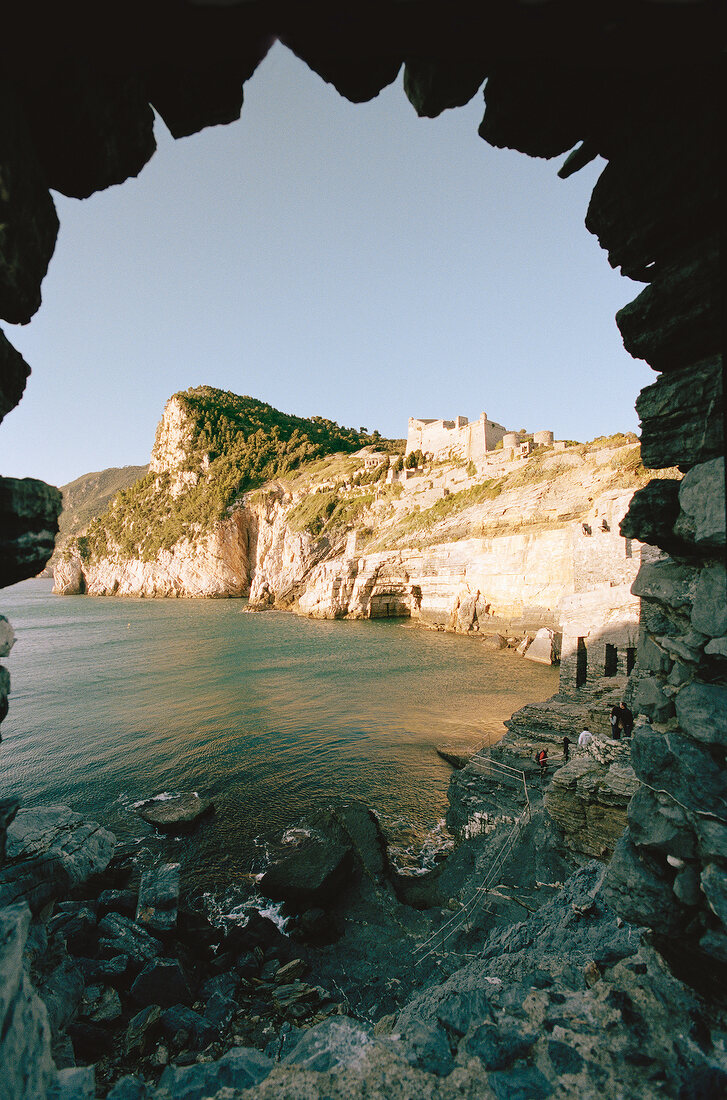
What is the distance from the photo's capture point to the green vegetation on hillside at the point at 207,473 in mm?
89000

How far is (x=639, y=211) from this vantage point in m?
3.21

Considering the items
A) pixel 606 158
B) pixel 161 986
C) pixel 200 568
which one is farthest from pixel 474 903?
pixel 200 568

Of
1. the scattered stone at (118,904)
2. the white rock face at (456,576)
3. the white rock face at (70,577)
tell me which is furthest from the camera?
the white rock face at (70,577)

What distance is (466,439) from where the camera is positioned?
190 ft

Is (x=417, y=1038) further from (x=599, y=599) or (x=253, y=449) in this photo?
(x=253, y=449)

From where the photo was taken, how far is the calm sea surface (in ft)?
38.7

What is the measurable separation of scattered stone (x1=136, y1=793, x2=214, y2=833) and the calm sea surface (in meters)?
0.30

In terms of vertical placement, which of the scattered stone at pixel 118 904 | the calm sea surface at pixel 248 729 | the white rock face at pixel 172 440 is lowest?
the calm sea surface at pixel 248 729

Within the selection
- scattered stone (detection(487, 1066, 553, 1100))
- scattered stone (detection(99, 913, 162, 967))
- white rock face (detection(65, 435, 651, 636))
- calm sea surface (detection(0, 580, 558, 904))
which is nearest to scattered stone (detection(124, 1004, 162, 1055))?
scattered stone (detection(99, 913, 162, 967))

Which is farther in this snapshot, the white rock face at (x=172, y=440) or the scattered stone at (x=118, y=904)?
the white rock face at (x=172, y=440)

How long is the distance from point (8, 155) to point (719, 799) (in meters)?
5.75

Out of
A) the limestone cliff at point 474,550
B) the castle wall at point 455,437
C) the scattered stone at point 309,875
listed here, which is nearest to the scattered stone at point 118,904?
the scattered stone at point 309,875

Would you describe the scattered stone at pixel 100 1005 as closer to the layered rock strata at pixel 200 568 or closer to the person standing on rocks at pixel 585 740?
the person standing on rocks at pixel 585 740

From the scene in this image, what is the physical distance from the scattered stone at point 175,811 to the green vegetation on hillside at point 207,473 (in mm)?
74146
